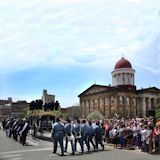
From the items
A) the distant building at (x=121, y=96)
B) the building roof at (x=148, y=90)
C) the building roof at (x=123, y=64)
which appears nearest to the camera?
the distant building at (x=121, y=96)

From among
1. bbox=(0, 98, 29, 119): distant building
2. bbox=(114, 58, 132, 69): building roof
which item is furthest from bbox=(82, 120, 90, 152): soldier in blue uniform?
bbox=(0, 98, 29, 119): distant building

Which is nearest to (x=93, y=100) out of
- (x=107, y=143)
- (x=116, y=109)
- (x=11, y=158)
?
(x=116, y=109)

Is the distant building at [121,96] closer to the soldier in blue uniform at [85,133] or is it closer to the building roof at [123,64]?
the building roof at [123,64]

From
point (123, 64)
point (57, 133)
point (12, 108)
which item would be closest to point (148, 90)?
point (123, 64)

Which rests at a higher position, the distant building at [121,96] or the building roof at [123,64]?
the building roof at [123,64]

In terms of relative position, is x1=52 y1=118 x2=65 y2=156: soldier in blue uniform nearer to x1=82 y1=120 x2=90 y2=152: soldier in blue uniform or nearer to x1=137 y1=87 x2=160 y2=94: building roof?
x1=82 y1=120 x2=90 y2=152: soldier in blue uniform

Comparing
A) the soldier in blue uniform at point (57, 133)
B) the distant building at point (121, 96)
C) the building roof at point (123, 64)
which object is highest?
the building roof at point (123, 64)

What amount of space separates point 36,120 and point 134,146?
21141 millimetres

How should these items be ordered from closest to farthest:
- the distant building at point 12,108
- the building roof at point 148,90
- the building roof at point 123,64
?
1. the building roof at point 148,90
2. the building roof at point 123,64
3. the distant building at point 12,108

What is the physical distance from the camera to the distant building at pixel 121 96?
108 m

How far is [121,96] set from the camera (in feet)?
351

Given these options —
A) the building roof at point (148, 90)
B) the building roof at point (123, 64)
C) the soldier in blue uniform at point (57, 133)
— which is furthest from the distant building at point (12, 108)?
the soldier in blue uniform at point (57, 133)

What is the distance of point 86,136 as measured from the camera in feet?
75.8

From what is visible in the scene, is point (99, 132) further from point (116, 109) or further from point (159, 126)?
point (116, 109)
